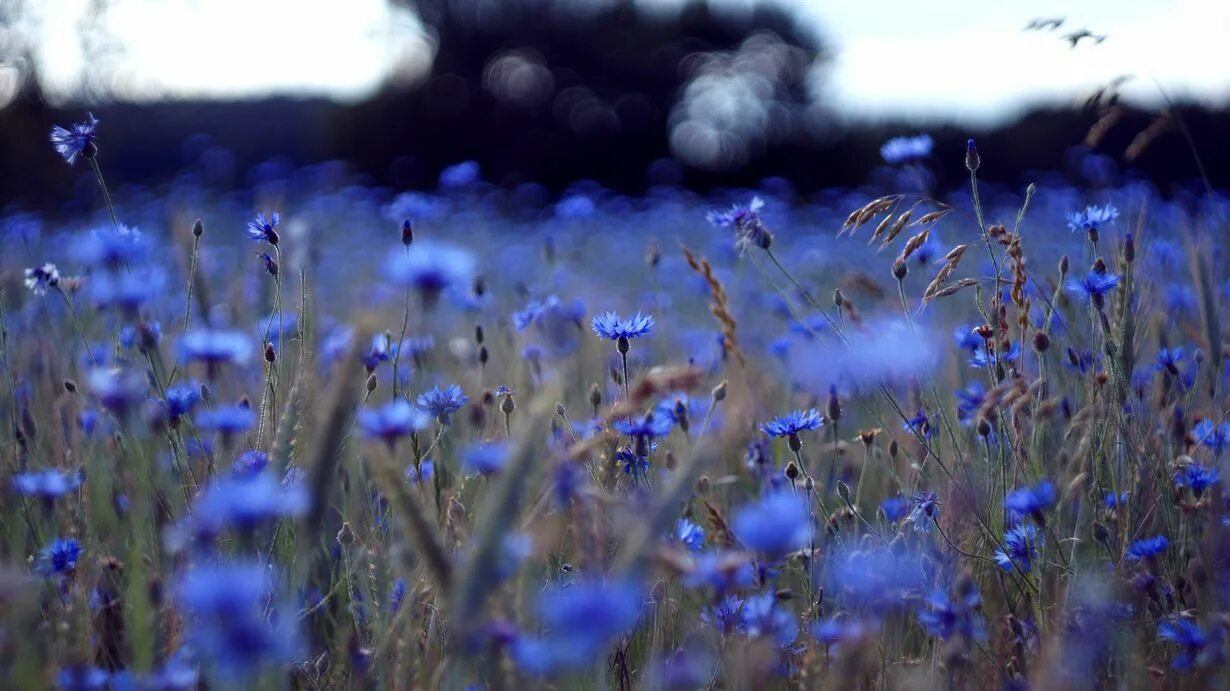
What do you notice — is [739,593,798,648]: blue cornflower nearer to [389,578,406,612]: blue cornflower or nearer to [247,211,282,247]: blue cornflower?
[389,578,406,612]: blue cornflower

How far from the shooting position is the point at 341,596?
1.85 metres

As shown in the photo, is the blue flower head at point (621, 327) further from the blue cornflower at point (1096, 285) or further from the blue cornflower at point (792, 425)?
the blue cornflower at point (1096, 285)

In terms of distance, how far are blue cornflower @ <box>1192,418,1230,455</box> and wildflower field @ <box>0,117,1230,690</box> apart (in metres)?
0.06

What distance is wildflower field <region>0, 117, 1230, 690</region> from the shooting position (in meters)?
0.95

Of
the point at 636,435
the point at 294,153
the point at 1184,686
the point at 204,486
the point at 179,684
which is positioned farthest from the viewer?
the point at 294,153

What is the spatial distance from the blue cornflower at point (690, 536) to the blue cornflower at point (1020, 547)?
1.57 feet

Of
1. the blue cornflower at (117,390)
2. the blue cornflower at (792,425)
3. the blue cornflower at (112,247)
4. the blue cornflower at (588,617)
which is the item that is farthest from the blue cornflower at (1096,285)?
the blue cornflower at (112,247)

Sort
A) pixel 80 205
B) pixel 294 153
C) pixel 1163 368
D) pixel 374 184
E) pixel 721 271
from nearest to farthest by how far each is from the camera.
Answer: pixel 1163 368, pixel 721 271, pixel 80 205, pixel 374 184, pixel 294 153

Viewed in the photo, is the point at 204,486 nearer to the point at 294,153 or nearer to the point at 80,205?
the point at 80,205

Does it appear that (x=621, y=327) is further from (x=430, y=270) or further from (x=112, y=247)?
(x=112, y=247)

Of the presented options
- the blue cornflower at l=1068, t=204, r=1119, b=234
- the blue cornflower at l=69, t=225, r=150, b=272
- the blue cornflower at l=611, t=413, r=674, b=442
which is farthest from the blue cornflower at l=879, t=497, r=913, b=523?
the blue cornflower at l=69, t=225, r=150, b=272

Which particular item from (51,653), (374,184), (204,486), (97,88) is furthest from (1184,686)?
(374,184)

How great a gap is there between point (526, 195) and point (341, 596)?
925 cm

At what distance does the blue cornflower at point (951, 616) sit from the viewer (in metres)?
1.36
